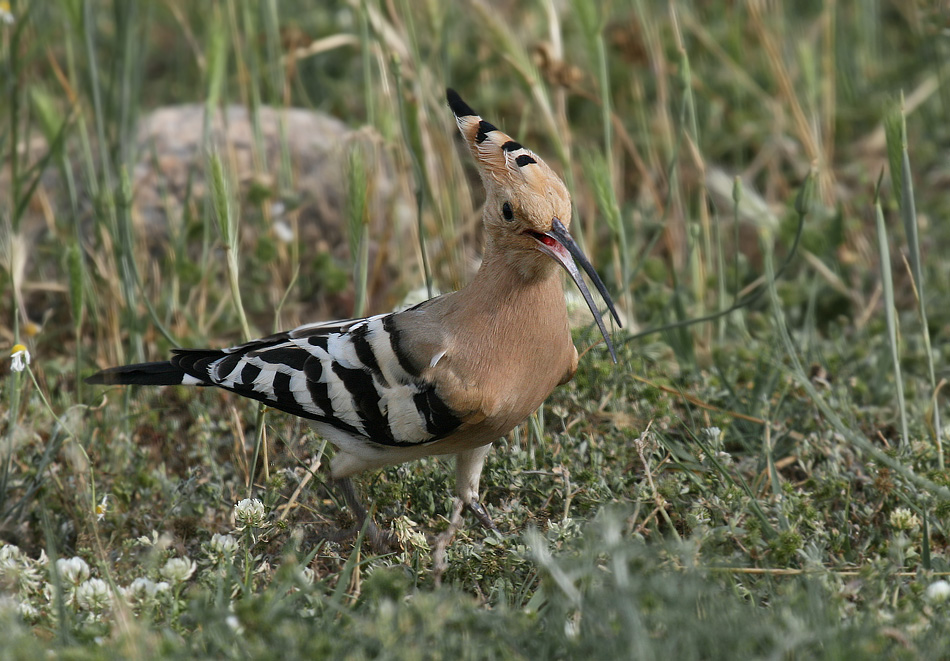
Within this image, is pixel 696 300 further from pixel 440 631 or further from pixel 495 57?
pixel 440 631

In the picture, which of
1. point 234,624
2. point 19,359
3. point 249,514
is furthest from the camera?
point 19,359

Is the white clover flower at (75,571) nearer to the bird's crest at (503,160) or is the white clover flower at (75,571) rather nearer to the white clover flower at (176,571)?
the white clover flower at (176,571)

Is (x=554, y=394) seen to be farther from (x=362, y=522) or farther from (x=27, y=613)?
(x=27, y=613)

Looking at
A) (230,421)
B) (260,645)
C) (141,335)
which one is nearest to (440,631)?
(260,645)

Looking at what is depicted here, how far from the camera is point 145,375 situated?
8.28 ft

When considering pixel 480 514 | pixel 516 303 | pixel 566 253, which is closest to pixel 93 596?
pixel 480 514

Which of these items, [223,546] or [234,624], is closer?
[234,624]

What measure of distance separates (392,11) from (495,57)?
38.8 inches

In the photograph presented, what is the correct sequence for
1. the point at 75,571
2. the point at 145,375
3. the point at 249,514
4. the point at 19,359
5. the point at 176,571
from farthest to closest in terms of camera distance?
the point at 145,375, the point at 19,359, the point at 249,514, the point at 75,571, the point at 176,571

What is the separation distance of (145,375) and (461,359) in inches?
32.6

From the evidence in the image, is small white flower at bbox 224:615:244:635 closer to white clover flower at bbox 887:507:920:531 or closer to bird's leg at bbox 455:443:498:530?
bird's leg at bbox 455:443:498:530

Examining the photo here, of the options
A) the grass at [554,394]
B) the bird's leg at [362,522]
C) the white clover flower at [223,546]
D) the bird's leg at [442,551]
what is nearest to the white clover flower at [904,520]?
the grass at [554,394]

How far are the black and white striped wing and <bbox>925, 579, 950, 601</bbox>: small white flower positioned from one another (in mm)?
947

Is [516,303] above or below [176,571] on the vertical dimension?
above
